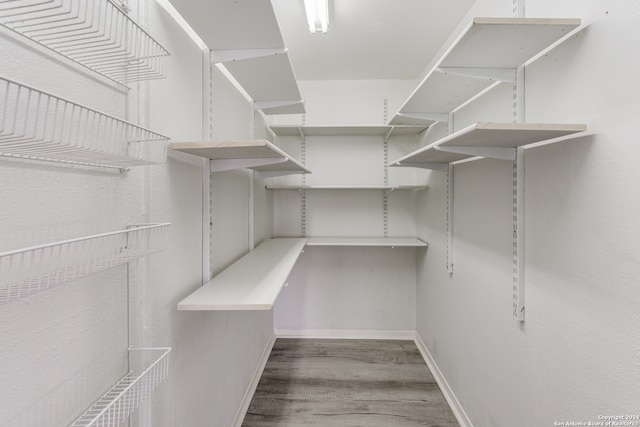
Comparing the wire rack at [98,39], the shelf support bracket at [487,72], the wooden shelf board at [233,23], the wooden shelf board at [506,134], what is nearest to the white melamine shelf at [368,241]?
the wooden shelf board at [506,134]

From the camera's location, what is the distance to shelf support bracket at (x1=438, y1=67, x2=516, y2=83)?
4.15 ft

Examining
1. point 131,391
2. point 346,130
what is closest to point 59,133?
point 131,391

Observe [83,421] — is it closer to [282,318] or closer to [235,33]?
[235,33]

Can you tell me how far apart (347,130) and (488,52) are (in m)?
1.56

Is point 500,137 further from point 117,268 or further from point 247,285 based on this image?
point 117,268

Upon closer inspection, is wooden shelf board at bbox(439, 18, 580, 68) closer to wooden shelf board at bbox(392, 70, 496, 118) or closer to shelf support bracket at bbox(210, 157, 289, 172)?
wooden shelf board at bbox(392, 70, 496, 118)

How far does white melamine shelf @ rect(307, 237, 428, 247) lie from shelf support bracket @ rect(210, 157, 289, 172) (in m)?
1.25

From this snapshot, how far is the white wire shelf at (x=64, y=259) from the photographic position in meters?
0.49

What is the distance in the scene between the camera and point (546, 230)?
3.61ft

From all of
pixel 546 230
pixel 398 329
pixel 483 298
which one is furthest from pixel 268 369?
pixel 546 230

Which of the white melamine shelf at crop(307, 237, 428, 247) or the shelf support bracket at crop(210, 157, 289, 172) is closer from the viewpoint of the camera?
the shelf support bracket at crop(210, 157, 289, 172)

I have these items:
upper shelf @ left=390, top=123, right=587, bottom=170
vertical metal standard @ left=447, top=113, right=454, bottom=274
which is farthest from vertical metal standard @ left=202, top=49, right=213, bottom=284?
vertical metal standard @ left=447, top=113, right=454, bottom=274

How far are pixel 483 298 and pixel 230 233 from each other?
140 cm

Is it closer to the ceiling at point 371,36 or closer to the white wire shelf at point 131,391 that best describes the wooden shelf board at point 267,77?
the ceiling at point 371,36
